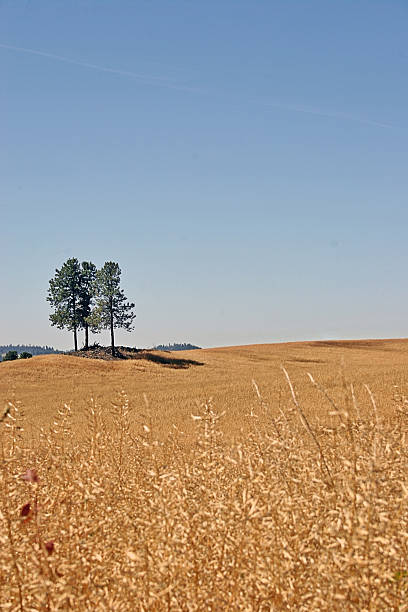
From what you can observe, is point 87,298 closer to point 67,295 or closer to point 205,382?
point 67,295

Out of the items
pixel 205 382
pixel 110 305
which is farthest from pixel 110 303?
pixel 205 382

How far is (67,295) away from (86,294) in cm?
210

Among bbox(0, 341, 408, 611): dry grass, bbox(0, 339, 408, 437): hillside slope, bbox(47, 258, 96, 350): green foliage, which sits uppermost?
bbox(47, 258, 96, 350): green foliage

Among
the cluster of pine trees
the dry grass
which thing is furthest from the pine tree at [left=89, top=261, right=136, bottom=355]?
the dry grass

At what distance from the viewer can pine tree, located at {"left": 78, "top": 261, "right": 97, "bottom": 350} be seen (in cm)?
5924

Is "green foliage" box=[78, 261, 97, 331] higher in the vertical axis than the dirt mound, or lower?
higher

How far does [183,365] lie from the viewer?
146 feet

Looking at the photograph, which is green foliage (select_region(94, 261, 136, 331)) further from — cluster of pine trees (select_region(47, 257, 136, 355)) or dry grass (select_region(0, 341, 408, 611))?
dry grass (select_region(0, 341, 408, 611))

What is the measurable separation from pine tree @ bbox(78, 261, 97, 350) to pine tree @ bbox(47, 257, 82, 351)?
326 mm

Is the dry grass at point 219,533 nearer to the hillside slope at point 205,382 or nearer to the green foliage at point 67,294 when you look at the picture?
the hillside slope at point 205,382

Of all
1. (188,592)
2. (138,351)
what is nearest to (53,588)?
(188,592)

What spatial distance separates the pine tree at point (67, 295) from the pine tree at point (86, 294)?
326 millimetres

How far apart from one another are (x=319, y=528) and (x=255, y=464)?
1020 mm

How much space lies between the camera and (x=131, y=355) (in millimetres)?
54156
